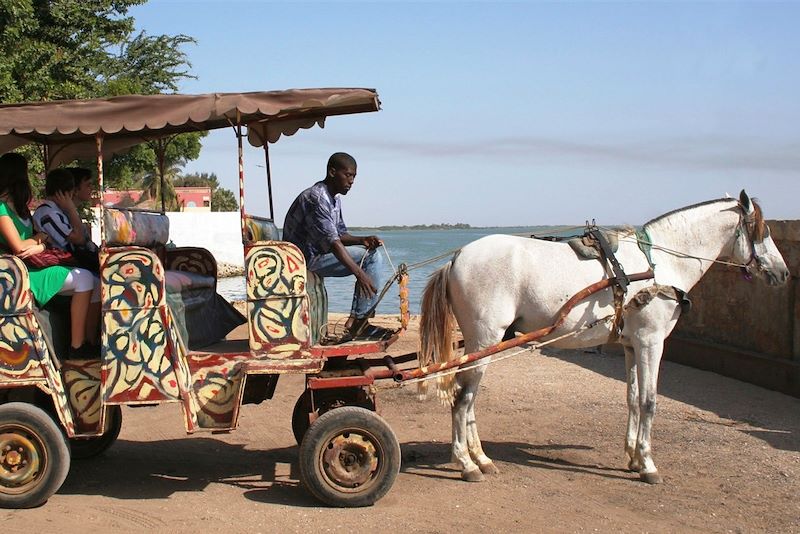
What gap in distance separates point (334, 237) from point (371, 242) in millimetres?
354

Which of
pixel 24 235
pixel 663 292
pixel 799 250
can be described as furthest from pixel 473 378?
pixel 799 250

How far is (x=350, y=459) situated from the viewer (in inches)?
229

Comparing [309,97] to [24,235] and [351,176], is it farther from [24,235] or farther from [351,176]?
[24,235]

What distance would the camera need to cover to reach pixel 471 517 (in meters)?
5.61

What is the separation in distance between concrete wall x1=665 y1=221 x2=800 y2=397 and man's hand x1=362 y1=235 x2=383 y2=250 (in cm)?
459

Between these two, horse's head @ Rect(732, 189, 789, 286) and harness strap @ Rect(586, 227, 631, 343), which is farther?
horse's head @ Rect(732, 189, 789, 286)

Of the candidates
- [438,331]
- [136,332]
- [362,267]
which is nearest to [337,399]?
[438,331]

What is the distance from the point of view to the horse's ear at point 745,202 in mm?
6875

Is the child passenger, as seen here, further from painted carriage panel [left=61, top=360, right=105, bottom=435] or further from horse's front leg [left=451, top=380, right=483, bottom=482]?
horse's front leg [left=451, top=380, right=483, bottom=482]

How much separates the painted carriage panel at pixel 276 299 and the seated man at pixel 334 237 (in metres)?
0.47

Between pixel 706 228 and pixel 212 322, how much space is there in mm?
4078

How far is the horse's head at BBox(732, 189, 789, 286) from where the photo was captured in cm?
691

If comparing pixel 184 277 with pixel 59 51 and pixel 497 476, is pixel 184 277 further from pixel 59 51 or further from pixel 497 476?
pixel 59 51

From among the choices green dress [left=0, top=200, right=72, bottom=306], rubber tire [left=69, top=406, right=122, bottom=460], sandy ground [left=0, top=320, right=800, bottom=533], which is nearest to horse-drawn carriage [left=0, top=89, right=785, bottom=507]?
green dress [left=0, top=200, right=72, bottom=306]
